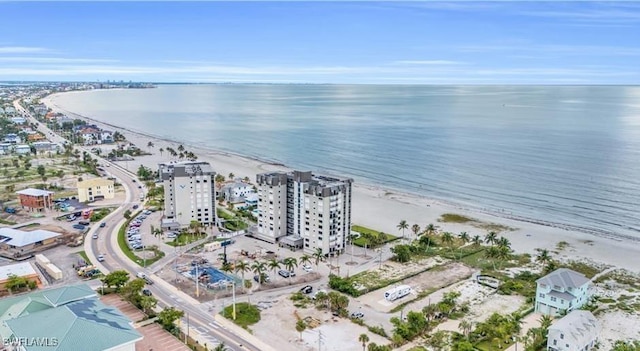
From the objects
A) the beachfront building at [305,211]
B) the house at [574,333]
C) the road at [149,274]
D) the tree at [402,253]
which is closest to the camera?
the house at [574,333]

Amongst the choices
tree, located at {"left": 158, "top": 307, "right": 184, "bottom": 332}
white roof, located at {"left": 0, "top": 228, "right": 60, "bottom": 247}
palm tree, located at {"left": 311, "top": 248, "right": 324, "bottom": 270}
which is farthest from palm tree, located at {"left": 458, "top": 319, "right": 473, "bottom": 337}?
white roof, located at {"left": 0, "top": 228, "right": 60, "bottom": 247}

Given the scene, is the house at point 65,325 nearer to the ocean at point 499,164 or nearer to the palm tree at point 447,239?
the palm tree at point 447,239

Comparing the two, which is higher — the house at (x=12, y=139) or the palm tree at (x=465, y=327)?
the house at (x=12, y=139)

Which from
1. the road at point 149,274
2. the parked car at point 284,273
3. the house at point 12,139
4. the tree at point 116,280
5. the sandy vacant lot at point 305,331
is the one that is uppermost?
the house at point 12,139

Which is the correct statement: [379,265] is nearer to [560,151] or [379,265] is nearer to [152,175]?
[152,175]

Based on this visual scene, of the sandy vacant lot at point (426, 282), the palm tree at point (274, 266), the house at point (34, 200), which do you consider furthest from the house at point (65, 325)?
the house at point (34, 200)

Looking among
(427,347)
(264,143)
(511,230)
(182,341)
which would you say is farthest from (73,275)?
(264,143)
